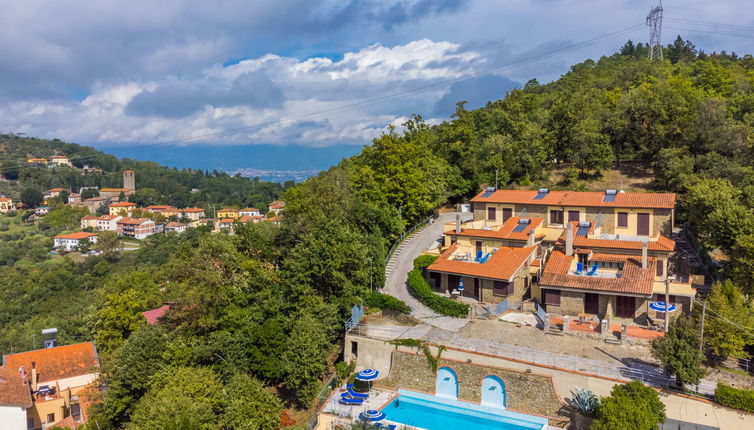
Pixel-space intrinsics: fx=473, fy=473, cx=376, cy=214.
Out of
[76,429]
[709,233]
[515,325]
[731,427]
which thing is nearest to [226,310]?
[76,429]

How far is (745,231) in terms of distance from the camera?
26672 mm

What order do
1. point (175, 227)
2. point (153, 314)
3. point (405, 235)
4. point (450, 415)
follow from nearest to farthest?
point (450, 415) < point (153, 314) < point (405, 235) < point (175, 227)

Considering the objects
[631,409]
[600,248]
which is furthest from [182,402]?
[600,248]

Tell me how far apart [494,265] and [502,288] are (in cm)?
170

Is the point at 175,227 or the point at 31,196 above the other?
the point at 31,196

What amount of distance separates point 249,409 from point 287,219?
17.5 metres

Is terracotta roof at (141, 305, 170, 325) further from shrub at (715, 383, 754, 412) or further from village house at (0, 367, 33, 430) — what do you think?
shrub at (715, 383, 754, 412)

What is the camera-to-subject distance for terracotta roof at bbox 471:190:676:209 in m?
31.6

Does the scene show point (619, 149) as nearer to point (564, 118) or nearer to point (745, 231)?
point (564, 118)

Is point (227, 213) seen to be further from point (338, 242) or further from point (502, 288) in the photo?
point (502, 288)

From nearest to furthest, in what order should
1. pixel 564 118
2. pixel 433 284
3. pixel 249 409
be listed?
pixel 249 409
pixel 433 284
pixel 564 118

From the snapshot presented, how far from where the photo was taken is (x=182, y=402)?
20734 mm

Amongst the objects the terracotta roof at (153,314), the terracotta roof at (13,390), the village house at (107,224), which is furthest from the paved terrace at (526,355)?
the village house at (107,224)

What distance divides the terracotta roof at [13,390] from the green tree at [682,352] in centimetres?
3345
